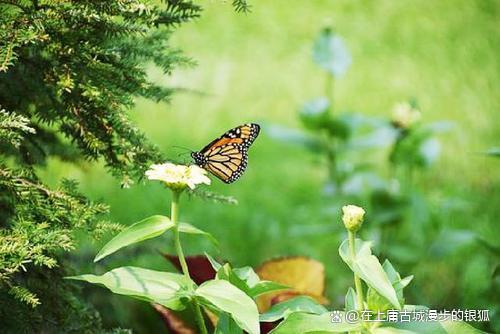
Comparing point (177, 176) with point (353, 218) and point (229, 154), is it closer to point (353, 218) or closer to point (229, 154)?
point (353, 218)

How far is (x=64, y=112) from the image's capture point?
1.50 meters

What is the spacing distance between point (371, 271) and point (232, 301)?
23 cm

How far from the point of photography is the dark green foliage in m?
1.31

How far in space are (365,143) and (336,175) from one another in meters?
0.16

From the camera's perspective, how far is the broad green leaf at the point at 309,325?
1213 millimetres

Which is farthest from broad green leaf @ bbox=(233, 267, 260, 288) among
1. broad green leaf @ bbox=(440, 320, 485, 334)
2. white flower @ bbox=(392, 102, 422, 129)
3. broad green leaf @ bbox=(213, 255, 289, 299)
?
white flower @ bbox=(392, 102, 422, 129)

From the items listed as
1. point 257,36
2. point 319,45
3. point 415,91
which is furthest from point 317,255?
point 257,36

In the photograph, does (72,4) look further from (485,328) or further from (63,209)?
(485,328)

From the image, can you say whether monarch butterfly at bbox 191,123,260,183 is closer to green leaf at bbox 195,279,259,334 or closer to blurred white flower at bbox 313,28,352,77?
green leaf at bbox 195,279,259,334

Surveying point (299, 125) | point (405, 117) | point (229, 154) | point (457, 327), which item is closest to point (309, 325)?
point (457, 327)

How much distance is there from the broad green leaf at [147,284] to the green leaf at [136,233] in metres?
0.06

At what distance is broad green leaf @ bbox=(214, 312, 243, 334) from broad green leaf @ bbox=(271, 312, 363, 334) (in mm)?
114

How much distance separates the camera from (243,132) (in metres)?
1.74

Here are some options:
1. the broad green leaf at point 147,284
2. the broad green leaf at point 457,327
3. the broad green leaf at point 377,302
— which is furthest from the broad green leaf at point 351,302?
the broad green leaf at point 147,284
